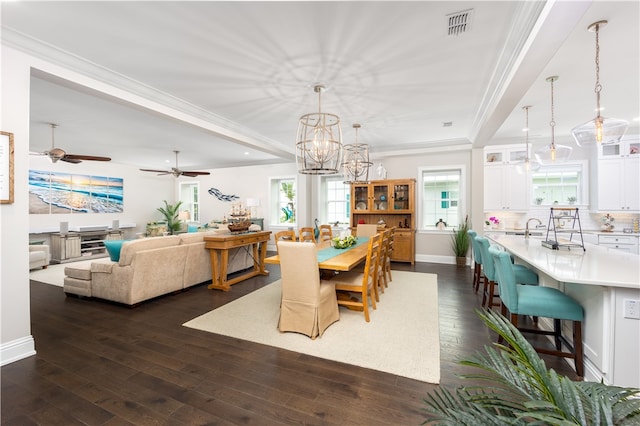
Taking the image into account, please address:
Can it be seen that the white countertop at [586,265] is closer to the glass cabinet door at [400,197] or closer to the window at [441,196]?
the window at [441,196]

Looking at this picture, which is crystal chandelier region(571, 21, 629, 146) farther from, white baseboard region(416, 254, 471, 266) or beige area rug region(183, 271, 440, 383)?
white baseboard region(416, 254, 471, 266)

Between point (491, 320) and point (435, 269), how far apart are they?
208 inches

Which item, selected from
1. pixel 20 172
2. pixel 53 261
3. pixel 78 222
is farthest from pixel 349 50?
pixel 78 222

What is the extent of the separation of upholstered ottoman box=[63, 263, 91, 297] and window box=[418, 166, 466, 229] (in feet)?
21.2

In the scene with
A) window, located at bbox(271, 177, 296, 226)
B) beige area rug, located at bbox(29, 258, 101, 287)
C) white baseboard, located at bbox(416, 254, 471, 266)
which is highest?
window, located at bbox(271, 177, 296, 226)

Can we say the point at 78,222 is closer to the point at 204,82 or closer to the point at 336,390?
the point at 204,82

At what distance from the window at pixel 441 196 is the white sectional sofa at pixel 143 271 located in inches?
198

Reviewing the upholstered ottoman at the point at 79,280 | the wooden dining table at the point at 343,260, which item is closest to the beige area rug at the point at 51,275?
the upholstered ottoman at the point at 79,280

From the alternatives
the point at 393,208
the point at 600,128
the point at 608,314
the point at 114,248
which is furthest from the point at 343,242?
the point at 114,248

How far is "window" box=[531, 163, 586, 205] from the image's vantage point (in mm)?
5590

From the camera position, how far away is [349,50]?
262 cm

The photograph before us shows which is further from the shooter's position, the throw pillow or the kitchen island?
the throw pillow

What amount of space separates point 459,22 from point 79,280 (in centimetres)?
561

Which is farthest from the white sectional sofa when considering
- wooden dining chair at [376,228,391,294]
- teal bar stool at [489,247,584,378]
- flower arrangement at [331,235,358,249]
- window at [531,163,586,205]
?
window at [531,163,586,205]
